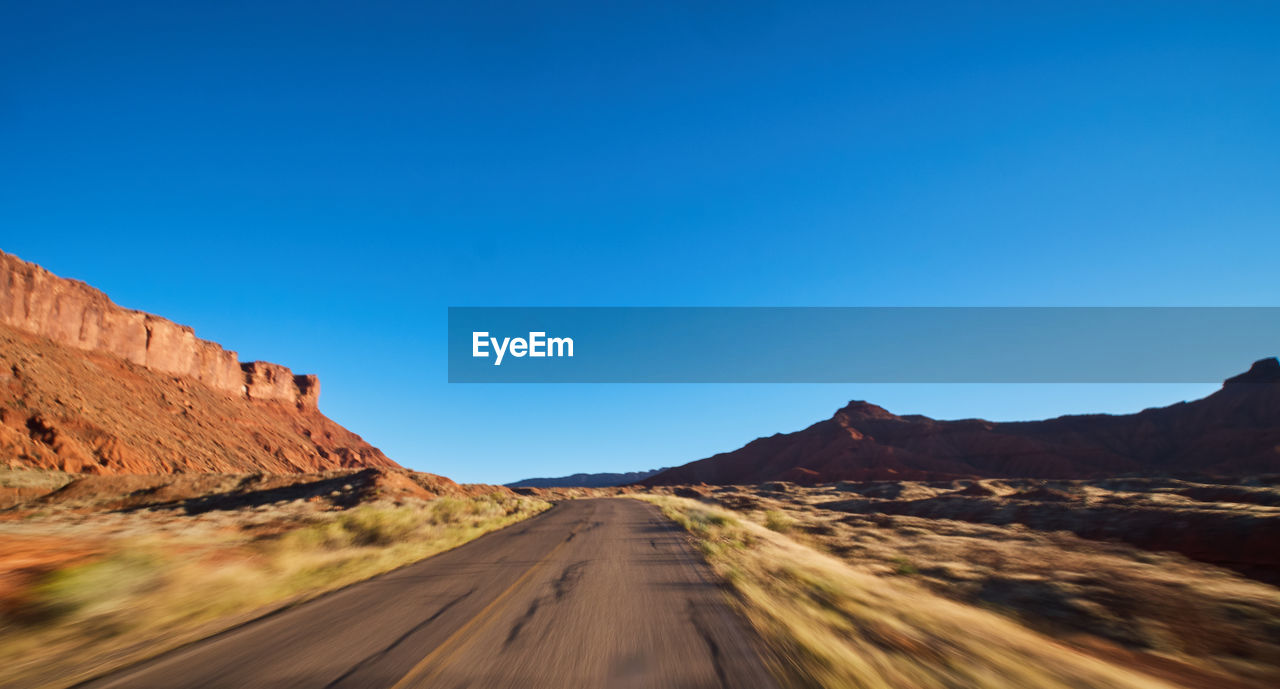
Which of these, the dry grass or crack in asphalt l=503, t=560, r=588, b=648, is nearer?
crack in asphalt l=503, t=560, r=588, b=648

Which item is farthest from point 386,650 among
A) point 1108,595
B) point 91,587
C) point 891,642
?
point 1108,595

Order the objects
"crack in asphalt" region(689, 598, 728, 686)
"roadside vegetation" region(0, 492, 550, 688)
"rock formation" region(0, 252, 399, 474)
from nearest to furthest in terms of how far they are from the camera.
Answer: "crack in asphalt" region(689, 598, 728, 686), "roadside vegetation" region(0, 492, 550, 688), "rock formation" region(0, 252, 399, 474)

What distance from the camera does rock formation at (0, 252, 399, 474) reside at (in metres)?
52.0

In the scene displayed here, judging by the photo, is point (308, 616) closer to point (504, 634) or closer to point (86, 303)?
point (504, 634)

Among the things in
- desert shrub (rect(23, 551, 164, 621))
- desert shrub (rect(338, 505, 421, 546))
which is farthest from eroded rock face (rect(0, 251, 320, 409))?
desert shrub (rect(23, 551, 164, 621))

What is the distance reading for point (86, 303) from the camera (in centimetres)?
7712

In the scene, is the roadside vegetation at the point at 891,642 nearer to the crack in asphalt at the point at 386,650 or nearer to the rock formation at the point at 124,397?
the crack in asphalt at the point at 386,650

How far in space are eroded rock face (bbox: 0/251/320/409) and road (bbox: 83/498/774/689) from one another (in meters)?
87.9

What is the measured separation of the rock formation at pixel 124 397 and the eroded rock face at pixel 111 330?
0.16m

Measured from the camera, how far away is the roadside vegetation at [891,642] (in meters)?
4.87

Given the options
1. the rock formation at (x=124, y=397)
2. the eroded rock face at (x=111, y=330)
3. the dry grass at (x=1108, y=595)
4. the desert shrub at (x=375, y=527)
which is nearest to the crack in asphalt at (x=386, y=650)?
the dry grass at (x=1108, y=595)

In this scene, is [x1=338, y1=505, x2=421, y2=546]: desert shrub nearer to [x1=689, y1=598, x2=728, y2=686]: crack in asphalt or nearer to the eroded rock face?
[x1=689, y1=598, x2=728, y2=686]: crack in asphalt

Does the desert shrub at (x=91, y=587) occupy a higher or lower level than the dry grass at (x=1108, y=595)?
higher

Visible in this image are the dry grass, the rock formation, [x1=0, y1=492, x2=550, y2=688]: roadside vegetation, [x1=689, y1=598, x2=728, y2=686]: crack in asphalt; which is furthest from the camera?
the rock formation
